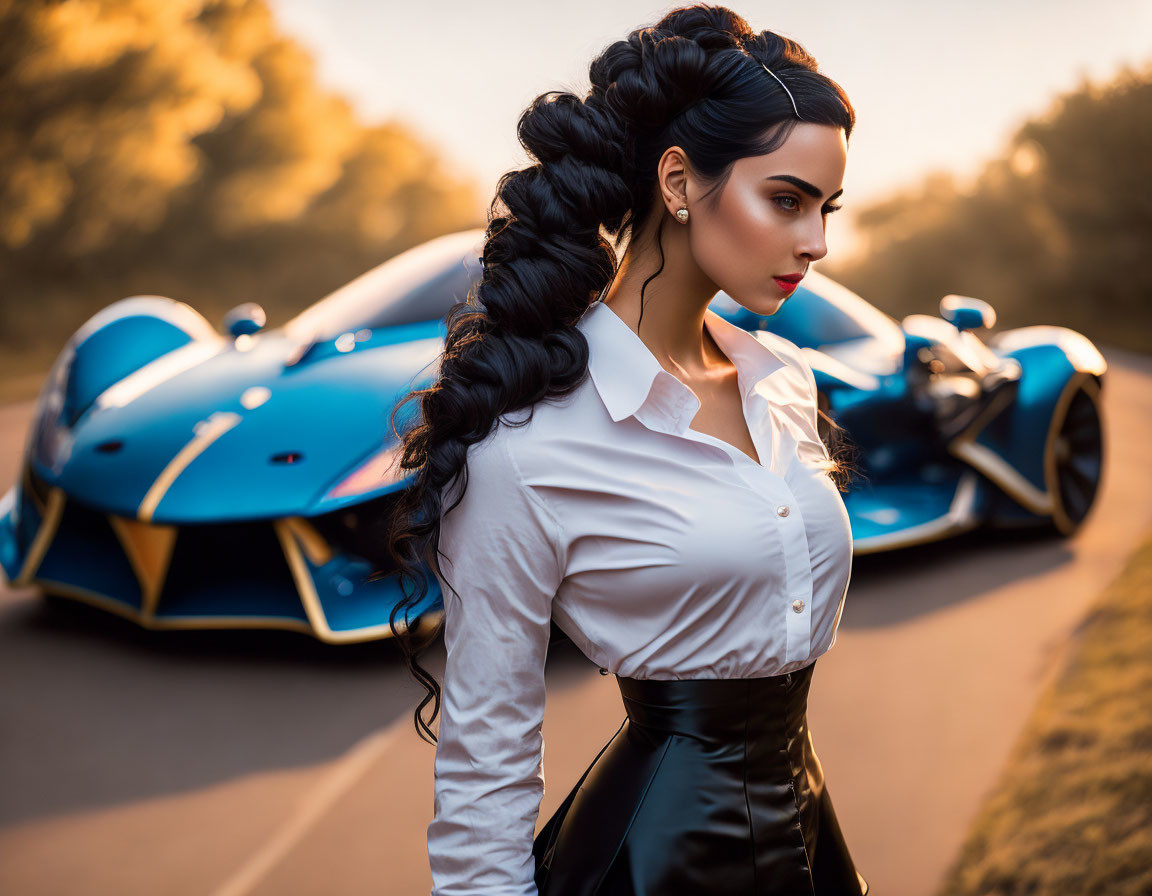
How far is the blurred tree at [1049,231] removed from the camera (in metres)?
13.7

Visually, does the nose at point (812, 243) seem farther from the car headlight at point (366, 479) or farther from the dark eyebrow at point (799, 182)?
the car headlight at point (366, 479)

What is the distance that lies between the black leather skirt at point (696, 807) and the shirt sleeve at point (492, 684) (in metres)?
0.11

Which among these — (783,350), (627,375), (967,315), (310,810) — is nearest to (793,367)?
(783,350)

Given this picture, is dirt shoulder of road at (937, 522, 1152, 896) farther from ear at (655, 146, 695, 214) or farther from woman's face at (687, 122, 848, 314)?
ear at (655, 146, 695, 214)

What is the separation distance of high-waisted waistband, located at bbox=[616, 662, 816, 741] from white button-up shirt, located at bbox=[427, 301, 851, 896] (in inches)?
0.5

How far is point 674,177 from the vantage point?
4.35ft

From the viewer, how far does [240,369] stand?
3.77 metres

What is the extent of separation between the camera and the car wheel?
14.3 ft

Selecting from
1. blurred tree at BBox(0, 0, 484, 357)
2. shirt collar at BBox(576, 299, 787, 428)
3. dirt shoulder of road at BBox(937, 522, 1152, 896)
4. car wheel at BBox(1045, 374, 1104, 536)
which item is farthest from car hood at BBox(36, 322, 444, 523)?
blurred tree at BBox(0, 0, 484, 357)

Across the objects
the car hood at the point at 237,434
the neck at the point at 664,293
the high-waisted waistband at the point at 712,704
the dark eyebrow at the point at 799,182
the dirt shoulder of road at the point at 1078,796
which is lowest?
the dirt shoulder of road at the point at 1078,796

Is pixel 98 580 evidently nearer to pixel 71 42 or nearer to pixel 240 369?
pixel 240 369

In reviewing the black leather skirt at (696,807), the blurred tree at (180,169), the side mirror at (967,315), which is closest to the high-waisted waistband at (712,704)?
the black leather skirt at (696,807)

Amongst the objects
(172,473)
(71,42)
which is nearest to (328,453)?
(172,473)

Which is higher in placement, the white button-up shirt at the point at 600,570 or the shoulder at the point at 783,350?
the shoulder at the point at 783,350
